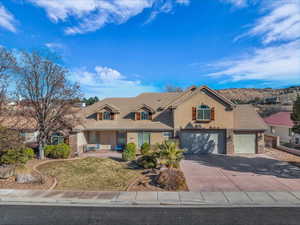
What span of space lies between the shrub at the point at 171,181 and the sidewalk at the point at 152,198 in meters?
0.68

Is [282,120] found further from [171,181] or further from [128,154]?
[171,181]

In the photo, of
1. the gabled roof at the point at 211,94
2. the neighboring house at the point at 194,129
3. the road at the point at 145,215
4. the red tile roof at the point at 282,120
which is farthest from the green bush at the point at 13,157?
the red tile roof at the point at 282,120

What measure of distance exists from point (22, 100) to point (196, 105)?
19350 mm

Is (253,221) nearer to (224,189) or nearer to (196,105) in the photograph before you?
(224,189)

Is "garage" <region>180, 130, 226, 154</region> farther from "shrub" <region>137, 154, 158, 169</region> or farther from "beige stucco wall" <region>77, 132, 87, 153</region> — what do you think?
"beige stucco wall" <region>77, 132, 87, 153</region>

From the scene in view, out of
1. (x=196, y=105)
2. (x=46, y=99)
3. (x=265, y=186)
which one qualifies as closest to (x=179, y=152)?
(x=265, y=186)

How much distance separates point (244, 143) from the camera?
21.7 m

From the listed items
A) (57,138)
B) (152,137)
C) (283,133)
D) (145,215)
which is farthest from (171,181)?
(283,133)

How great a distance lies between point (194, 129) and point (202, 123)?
1.25 meters

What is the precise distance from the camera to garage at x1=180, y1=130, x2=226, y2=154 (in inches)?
856

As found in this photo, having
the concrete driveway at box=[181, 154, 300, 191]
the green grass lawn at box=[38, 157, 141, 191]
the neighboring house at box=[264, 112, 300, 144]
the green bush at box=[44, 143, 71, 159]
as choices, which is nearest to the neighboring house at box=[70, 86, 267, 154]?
the concrete driveway at box=[181, 154, 300, 191]

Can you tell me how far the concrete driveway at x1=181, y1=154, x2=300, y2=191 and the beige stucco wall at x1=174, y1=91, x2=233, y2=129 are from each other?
4051mm

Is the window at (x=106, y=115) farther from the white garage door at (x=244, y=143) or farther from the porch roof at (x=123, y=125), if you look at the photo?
the white garage door at (x=244, y=143)

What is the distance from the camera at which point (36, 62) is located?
1777cm
